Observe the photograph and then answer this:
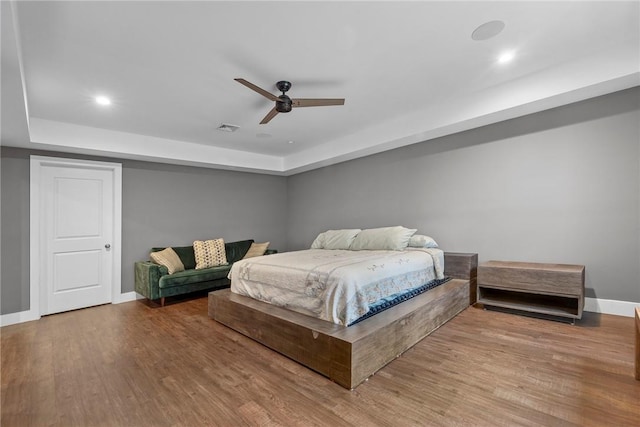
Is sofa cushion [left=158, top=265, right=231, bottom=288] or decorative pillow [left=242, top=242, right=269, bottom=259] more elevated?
decorative pillow [left=242, top=242, right=269, bottom=259]

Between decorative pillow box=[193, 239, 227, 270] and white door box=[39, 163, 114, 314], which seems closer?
white door box=[39, 163, 114, 314]

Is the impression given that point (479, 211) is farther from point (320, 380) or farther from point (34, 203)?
point (34, 203)

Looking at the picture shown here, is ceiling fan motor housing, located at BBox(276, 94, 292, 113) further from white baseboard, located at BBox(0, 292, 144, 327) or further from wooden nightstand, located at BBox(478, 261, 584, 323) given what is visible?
white baseboard, located at BBox(0, 292, 144, 327)

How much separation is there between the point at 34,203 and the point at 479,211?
594 cm

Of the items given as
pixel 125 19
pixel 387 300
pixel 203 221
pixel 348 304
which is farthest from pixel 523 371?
pixel 203 221

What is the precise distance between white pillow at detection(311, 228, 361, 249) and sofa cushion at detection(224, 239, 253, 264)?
1.62m

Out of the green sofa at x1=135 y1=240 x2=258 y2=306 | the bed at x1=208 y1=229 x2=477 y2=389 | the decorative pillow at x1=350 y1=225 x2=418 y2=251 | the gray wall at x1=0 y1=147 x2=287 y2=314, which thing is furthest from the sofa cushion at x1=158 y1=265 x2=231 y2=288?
the decorative pillow at x1=350 y1=225 x2=418 y2=251

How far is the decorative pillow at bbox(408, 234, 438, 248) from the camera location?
4.02 meters

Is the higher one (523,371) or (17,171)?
(17,171)

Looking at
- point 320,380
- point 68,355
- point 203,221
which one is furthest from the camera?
point 203,221

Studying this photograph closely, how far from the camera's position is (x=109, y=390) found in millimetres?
2029

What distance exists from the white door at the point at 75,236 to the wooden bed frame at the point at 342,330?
7.23 feet

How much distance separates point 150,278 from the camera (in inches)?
158

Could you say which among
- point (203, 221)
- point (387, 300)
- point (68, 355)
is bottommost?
point (68, 355)
